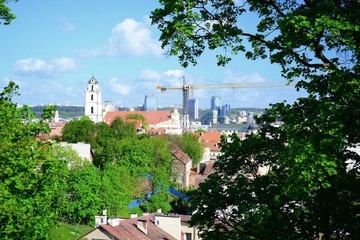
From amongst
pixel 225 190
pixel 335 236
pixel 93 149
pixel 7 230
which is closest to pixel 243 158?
pixel 225 190

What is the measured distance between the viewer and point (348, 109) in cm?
953

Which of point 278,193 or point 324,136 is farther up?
point 324,136

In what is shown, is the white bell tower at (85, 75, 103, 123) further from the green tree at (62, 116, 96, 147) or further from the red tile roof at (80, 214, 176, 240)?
the red tile roof at (80, 214, 176, 240)

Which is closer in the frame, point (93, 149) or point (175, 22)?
point (175, 22)

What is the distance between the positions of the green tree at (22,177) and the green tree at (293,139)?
399 centimetres

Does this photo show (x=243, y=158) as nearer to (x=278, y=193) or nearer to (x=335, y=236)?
(x=278, y=193)

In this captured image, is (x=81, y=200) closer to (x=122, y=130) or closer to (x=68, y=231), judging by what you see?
(x=68, y=231)

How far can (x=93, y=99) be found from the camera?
500 ft

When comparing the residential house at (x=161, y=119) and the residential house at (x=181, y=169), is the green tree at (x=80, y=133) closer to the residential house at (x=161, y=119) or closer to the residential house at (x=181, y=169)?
the residential house at (x=181, y=169)

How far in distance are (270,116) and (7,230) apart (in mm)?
5979

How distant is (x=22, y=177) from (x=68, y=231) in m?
28.5

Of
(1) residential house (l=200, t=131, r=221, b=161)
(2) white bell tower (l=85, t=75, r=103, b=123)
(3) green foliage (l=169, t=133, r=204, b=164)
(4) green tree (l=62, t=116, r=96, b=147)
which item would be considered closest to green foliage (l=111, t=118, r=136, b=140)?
(4) green tree (l=62, t=116, r=96, b=147)

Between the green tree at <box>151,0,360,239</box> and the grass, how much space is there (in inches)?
911

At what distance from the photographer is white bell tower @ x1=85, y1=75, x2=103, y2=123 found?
15144cm
